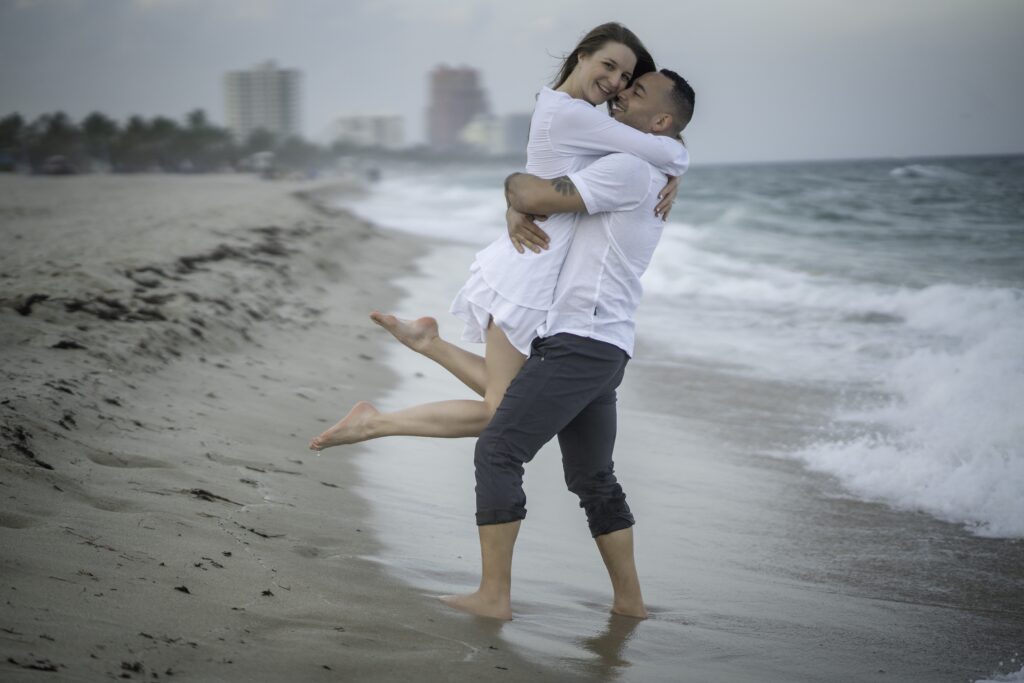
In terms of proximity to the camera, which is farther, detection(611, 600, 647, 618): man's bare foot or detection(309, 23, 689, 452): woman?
detection(611, 600, 647, 618): man's bare foot

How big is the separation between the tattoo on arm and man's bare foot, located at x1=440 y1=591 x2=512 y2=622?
120 cm

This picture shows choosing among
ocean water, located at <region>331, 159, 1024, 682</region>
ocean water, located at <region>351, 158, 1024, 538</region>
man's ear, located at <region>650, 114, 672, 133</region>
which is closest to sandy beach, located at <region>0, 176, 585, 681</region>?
ocean water, located at <region>331, 159, 1024, 682</region>

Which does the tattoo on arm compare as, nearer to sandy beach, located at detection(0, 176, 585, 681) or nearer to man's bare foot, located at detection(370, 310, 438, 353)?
man's bare foot, located at detection(370, 310, 438, 353)

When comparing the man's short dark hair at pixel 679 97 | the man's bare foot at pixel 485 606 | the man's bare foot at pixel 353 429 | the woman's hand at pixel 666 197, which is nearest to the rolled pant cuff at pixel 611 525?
the man's bare foot at pixel 485 606

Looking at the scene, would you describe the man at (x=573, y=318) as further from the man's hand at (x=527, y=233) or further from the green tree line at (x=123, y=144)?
the green tree line at (x=123, y=144)

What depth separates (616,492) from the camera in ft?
10.2

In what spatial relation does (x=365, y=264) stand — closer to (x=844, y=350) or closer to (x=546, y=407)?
(x=844, y=350)

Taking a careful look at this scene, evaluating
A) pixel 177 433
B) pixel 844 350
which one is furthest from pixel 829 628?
pixel 844 350

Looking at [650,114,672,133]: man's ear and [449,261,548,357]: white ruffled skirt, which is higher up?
[650,114,672,133]: man's ear

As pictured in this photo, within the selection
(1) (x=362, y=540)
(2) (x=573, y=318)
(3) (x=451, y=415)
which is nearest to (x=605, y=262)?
(2) (x=573, y=318)

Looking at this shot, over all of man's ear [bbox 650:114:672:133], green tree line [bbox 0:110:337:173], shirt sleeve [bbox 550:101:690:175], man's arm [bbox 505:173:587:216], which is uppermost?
man's ear [bbox 650:114:672:133]

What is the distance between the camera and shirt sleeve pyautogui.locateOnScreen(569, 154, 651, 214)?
107 inches

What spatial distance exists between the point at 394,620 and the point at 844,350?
698 centimetres

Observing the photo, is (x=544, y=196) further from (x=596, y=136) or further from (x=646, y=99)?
(x=646, y=99)
